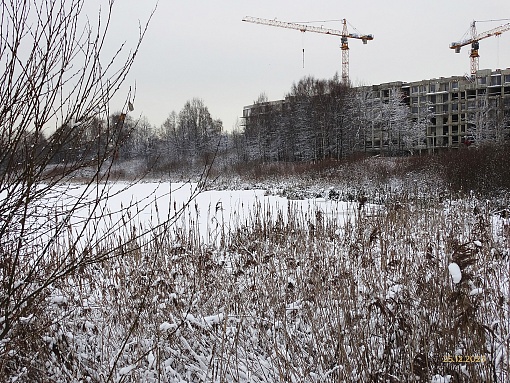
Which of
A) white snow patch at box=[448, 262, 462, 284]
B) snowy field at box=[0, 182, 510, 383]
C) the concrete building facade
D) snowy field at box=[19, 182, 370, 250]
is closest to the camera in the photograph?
white snow patch at box=[448, 262, 462, 284]

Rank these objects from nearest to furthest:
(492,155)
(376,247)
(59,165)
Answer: (59,165) → (376,247) → (492,155)

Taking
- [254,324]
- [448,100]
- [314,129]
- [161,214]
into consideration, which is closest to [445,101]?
[448,100]

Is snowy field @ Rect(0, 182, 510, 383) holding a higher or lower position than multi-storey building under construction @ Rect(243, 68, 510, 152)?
lower

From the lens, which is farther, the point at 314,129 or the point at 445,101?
the point at 445,101

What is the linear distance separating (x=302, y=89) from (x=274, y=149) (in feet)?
25.9

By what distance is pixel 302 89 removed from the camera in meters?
45.2

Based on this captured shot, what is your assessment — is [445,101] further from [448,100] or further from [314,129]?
[314,129]

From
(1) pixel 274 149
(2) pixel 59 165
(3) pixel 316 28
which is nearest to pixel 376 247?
(2) pixel 59 165

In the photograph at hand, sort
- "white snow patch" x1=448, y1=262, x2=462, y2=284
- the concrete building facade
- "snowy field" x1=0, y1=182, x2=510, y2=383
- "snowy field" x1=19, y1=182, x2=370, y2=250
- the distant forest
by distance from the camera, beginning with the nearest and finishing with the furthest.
A: 1. "white snow patch" x1=448, y1=262, x2=462, y2=284
2. "snowy field" x1=0, y1=182, x2=510, y2=383
3. "snowy field" x1=19, y1=182, x2=370, y2=250
4. the distant forest
5. the concrete building facade

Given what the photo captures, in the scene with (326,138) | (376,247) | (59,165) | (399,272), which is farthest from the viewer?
(326,138)

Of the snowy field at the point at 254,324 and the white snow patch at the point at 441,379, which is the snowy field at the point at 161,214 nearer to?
the snowy field at the point at 254,324

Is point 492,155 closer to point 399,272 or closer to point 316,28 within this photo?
point 399,272
